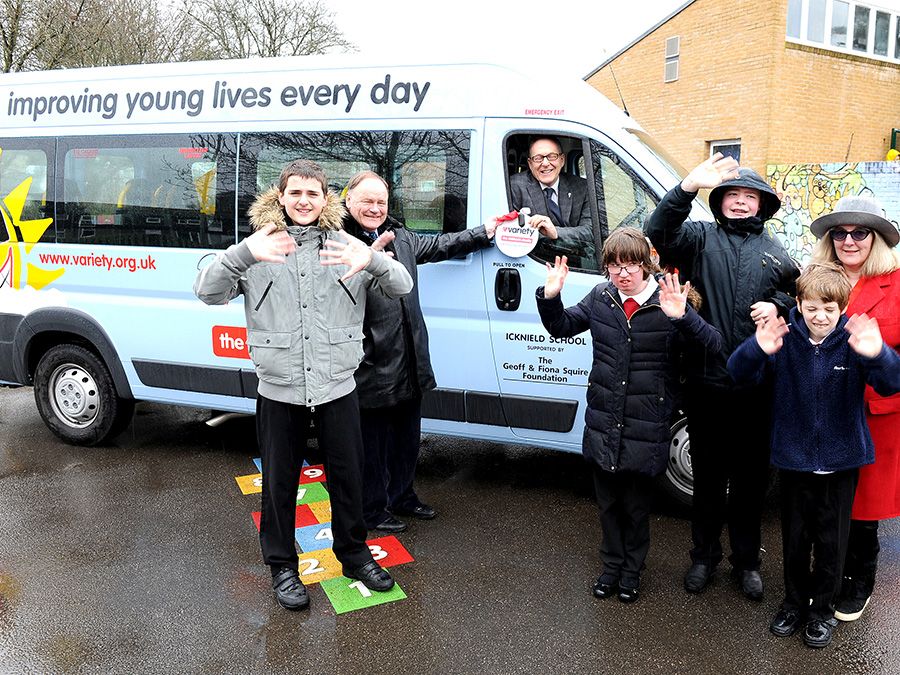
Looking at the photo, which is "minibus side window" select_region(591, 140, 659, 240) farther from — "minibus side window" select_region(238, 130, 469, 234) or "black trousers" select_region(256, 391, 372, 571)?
"black trousers" select_region(256, 391, 372, 571)

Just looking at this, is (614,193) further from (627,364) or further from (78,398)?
(78,398)

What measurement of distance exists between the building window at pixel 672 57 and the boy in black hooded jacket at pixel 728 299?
55.3 ft

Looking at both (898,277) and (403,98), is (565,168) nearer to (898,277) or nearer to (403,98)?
(403,98)

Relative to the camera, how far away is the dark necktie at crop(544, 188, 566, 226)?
4.22 m

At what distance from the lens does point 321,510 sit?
14.7ft

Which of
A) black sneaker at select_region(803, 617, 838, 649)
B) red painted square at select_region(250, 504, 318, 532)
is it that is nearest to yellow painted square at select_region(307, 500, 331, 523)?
red painted square at select_region(250, 504, 318, 532)

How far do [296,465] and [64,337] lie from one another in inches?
119

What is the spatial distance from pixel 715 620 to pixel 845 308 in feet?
4.68

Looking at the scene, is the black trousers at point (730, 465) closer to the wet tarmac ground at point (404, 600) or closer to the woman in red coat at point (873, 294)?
the wet tarmac ground at point (404, 600)

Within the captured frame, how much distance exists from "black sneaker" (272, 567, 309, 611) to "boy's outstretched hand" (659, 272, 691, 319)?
6.40 ft

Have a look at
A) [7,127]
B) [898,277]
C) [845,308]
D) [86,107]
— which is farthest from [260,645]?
[7,127]

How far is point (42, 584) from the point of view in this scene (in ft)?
12.1

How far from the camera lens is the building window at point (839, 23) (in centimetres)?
1728

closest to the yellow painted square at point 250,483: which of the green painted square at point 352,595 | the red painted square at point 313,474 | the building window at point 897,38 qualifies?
the red painted square at point 313,474
